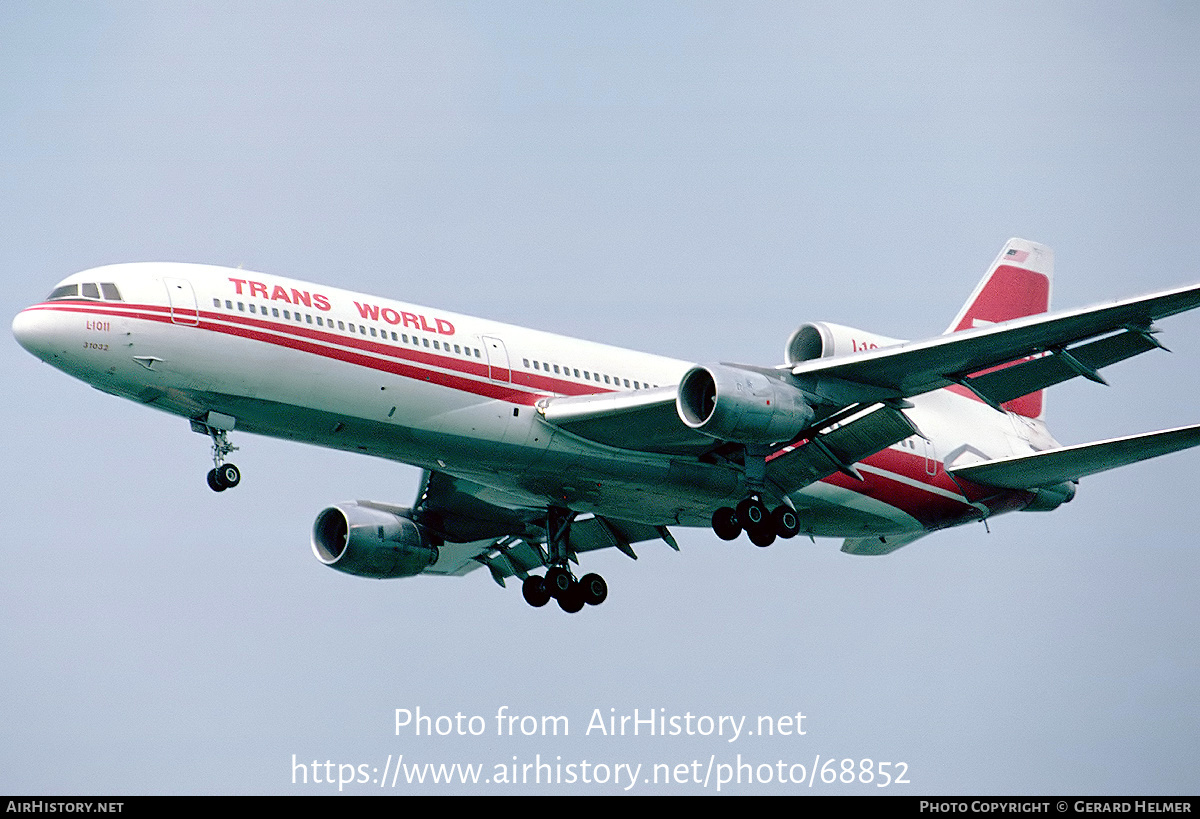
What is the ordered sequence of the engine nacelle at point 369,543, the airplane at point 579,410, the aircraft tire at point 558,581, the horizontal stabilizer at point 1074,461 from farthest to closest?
the engine nacelle at point 369,543
the aircraft tire at point 558,581
the horizontal stabilizer at point 1074,461
the airplane at point 579,410

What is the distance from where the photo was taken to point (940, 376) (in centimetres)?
3384

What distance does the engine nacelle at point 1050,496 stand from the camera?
131ft

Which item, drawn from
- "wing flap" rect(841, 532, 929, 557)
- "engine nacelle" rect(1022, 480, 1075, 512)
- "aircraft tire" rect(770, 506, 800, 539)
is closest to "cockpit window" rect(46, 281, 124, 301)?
"aircraft tire" rect(770, 506, 800, 539)

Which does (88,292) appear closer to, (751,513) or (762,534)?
(751,513)

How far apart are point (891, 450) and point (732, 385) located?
7.73 m

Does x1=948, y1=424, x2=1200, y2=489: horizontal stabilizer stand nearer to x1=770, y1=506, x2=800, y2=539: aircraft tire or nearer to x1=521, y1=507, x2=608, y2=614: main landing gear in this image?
x1=770, y1=506, x2=800, y2=539: aircraft tire

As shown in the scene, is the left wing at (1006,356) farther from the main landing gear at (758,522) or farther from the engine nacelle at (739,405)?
the main landing gear at (758,522)

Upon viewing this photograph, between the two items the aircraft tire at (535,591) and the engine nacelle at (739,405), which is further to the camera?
the aircraft tire at (535,591)

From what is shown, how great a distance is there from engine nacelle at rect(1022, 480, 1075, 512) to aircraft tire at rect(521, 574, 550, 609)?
40.6ft

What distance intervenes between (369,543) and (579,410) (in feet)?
30.1

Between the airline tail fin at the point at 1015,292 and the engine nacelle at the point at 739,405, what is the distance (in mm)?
10602

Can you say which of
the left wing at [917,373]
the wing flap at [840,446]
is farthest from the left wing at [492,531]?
the left wing at [917,373]

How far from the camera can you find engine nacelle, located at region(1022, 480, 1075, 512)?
40031 millimetres
